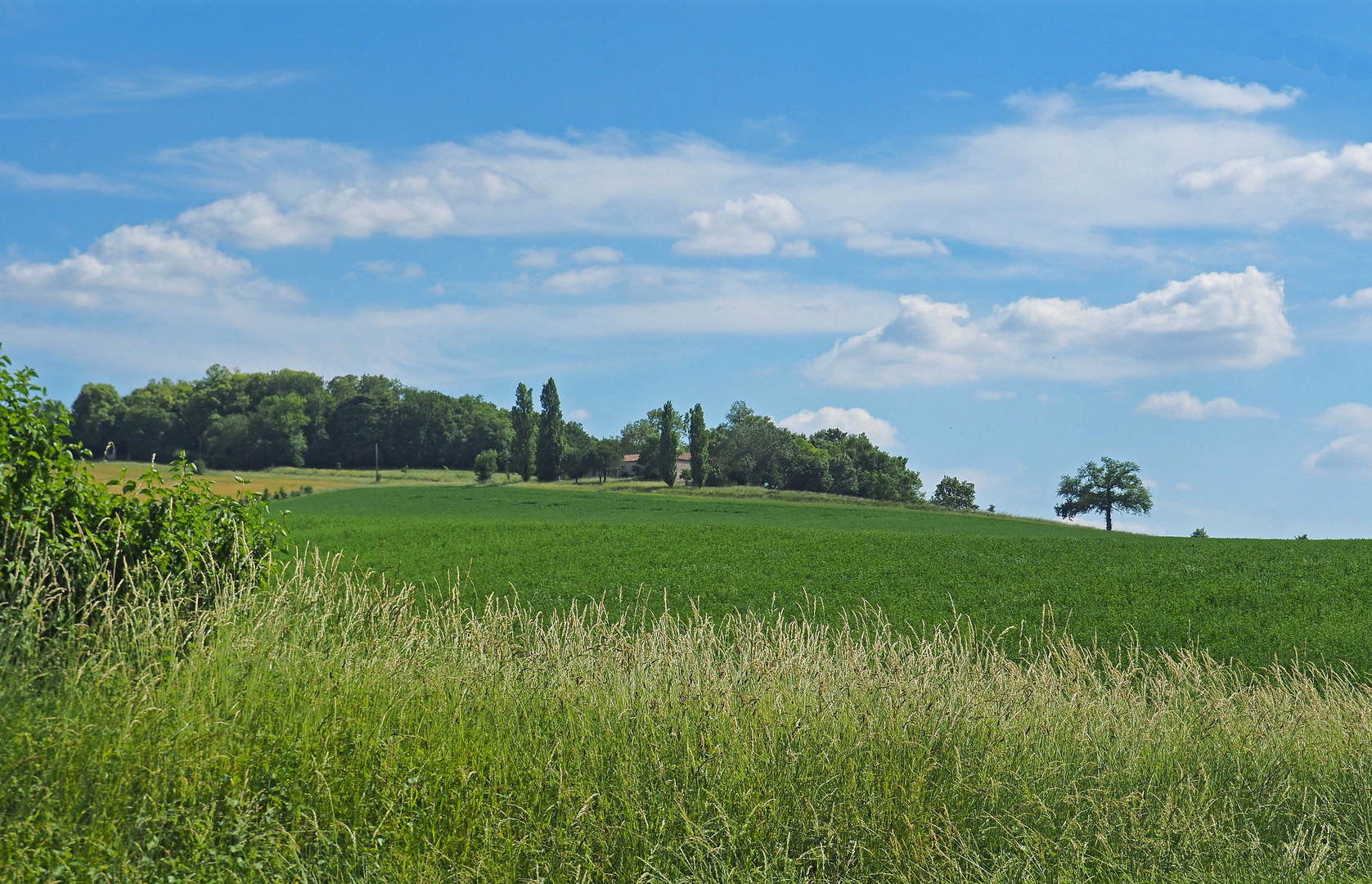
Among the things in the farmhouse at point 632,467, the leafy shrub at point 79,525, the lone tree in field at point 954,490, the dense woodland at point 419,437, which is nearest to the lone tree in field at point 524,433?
the dense woodland at point 419,437

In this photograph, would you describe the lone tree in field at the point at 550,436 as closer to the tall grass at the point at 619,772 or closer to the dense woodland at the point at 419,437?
the dense woodland at the point at 419,437

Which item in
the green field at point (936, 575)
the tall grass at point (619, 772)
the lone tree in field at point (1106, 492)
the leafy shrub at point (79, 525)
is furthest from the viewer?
the lone tree in field at point (1106, 492)

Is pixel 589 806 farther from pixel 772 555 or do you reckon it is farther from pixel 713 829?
pixel 772 555

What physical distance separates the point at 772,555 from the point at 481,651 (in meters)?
16.1

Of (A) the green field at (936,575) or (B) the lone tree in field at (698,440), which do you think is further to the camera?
(B) the lone tree in field at (698,440)

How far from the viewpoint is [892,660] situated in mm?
5879

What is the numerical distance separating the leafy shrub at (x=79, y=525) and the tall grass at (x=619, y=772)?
0.47m

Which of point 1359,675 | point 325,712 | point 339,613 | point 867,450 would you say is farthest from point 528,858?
point 867,450

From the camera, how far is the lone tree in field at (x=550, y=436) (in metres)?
73.9

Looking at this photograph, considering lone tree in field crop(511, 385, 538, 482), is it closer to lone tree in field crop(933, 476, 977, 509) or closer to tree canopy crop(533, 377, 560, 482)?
tree canopy crop(533, 377, 560, 482)

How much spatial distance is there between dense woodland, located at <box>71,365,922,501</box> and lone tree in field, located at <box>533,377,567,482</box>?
0.32 ft

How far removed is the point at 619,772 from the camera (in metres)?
4.44

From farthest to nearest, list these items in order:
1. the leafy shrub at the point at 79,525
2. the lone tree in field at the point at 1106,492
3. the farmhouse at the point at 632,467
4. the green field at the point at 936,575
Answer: the farmhouse at the point at 632,467, the lone tree in field at the point at 1106,492, the green field at the point at 936,575, the leafy shrub at the point at 79,525

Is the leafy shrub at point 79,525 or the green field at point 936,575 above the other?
the leafy shrub at point 79,525
